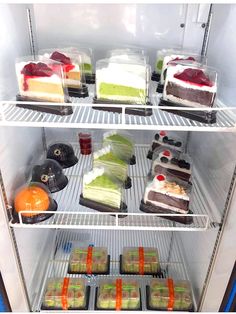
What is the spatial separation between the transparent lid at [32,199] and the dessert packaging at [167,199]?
36cm

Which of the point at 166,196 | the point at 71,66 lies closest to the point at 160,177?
the point at 166,196

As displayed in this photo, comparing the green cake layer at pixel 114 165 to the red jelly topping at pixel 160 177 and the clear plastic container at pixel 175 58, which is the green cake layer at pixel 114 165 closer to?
the red jelly topping at pixel 160 177

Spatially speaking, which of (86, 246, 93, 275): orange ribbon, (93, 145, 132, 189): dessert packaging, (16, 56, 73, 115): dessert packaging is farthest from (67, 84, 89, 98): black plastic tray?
(86, 246, 93, 275): orange ribbon

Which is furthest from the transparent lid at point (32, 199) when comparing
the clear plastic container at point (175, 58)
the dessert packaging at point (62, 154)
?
the clear plastic container at point (175, 58)

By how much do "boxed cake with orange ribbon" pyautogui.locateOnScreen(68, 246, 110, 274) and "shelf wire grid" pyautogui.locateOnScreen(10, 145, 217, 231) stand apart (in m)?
0.40

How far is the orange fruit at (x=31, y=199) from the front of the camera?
102 cm

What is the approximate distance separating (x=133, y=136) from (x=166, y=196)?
0.47 m

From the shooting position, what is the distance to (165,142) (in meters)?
1.35

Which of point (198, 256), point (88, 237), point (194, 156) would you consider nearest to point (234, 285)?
point (198, 256)

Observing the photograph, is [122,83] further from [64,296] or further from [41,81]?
[64,296]

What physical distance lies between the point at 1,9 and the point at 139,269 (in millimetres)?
1211

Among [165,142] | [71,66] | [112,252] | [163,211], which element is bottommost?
[112,252]

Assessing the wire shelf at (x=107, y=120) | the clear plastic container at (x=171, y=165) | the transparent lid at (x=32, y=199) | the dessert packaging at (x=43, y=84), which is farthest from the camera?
the clear plastic container at (x=171, y=165)

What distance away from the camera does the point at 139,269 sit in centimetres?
139
